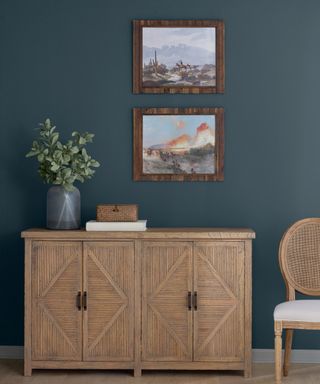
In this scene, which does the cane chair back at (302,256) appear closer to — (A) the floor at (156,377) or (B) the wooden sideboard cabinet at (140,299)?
(B) the wooden sideboard cabinet at (140,299)

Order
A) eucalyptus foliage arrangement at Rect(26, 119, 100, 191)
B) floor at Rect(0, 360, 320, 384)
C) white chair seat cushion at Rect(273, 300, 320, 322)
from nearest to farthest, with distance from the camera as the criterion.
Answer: white chair seat cushion at Rect(273, 300, 320, 322), floor at Rect(0, 360, 320, 384), eucalyptus foliage arrangement at Rect(26, 119, 100, 191)

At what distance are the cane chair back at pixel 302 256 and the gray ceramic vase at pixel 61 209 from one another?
1.25 m

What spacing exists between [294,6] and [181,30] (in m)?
0.72

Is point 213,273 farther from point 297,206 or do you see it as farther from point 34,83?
point 34,83

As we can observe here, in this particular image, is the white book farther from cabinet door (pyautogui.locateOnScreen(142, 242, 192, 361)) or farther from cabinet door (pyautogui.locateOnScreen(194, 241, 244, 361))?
cabinet door (pyautogui.locateOnScreen(194, 241, 244, 361))

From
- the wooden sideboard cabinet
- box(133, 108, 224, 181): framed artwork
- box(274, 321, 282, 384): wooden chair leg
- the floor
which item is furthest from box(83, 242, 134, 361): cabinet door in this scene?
box(274, 321, 282, 384): wooden chair leg

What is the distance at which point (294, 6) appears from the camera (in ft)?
14.9

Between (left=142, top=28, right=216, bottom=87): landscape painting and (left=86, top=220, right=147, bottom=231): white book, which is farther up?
(left=142, top=28, right=216, bottom=87): landscape painting

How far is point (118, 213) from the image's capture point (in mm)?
4277

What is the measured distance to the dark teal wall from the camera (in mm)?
4555

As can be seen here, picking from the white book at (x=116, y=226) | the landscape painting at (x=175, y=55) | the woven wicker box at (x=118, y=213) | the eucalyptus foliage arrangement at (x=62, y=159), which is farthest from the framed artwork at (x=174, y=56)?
the white book at (x=116, y=226)

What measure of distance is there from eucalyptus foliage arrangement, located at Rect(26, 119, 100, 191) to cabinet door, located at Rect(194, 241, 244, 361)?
82 cm

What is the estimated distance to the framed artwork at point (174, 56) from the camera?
456 cm

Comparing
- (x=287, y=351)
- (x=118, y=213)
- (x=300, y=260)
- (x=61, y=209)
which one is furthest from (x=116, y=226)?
(x=287, y=351)
